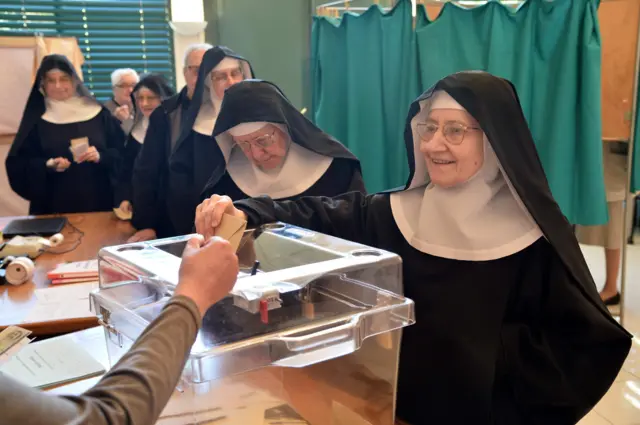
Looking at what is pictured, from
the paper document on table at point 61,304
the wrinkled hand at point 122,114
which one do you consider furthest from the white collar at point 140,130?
the paper document on table at point 61,304

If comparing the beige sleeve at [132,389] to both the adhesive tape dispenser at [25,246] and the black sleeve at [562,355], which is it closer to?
the black sleeve at [562,355]

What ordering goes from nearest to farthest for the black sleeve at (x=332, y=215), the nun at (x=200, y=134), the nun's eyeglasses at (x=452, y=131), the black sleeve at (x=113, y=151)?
the nun's eyeglasses at (x=452, y=131) → the black sleeve at (x=332, y=215) → the nun at (x=200, y=134) → the black sleeve at (x=113, y=151)

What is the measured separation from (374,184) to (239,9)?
1.71 m

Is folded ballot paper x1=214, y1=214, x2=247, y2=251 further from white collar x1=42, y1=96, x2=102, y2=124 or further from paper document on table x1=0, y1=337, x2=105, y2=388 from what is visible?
white collar x1=42, y1=96, x2=102, y2=124

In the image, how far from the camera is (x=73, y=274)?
6.82 feet

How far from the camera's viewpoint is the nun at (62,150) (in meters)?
3.33

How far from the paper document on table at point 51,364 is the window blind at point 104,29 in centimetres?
330

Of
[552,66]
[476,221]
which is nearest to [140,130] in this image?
[552,66]

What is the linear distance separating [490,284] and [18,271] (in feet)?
5.14

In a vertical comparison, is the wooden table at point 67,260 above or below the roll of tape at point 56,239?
below

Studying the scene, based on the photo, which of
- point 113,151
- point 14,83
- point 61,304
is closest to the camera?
point 61,304

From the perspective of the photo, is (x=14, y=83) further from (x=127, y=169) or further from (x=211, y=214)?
(x=211, y=214)

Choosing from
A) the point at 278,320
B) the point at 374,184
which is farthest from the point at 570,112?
the point at 278,320

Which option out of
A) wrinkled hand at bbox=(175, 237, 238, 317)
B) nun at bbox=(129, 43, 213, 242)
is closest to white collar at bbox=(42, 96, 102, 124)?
nun at bbox=(129, 43, 213, 242)
